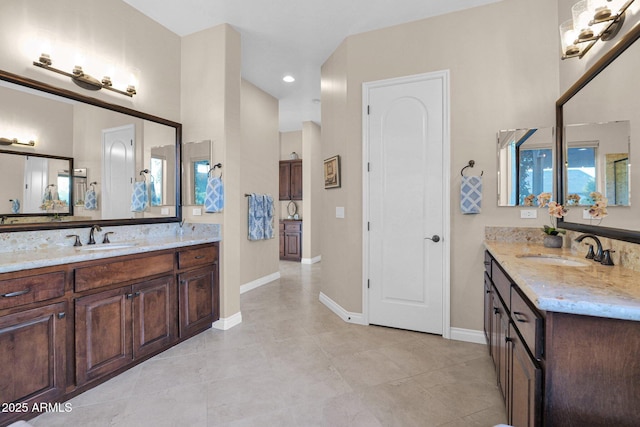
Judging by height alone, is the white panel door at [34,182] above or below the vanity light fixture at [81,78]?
below

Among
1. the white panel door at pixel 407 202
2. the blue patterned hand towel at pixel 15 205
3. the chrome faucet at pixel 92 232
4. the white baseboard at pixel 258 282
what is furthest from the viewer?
the white baseboard at pixel 258 282

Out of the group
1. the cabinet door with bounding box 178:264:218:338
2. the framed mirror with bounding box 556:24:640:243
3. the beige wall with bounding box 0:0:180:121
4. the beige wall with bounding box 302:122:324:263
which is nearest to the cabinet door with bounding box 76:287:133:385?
the cabinet door with bounding box 178:264:218:338

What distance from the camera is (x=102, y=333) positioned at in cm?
200

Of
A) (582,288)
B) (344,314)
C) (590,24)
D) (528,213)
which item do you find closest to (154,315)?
(344,314)

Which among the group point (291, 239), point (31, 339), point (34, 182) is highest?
point (34, 182)

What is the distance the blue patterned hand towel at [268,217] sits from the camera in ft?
15.4

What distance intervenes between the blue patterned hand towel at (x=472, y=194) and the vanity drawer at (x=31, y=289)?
9.80 feet

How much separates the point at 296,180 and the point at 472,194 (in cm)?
441

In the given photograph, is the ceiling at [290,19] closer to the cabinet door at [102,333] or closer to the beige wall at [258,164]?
the beige wall at [258,164]


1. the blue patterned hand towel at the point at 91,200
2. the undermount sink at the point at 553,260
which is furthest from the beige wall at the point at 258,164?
the undermount sink at the point at 553,260

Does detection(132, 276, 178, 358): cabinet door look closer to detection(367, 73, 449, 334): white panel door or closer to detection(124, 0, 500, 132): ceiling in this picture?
detection(367, 73, 449, 334): white panel door

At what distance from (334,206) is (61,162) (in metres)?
2.48

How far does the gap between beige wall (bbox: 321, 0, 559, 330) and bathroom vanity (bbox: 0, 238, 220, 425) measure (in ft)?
5.64

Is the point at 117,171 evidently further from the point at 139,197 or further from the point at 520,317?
the point at 520,317
